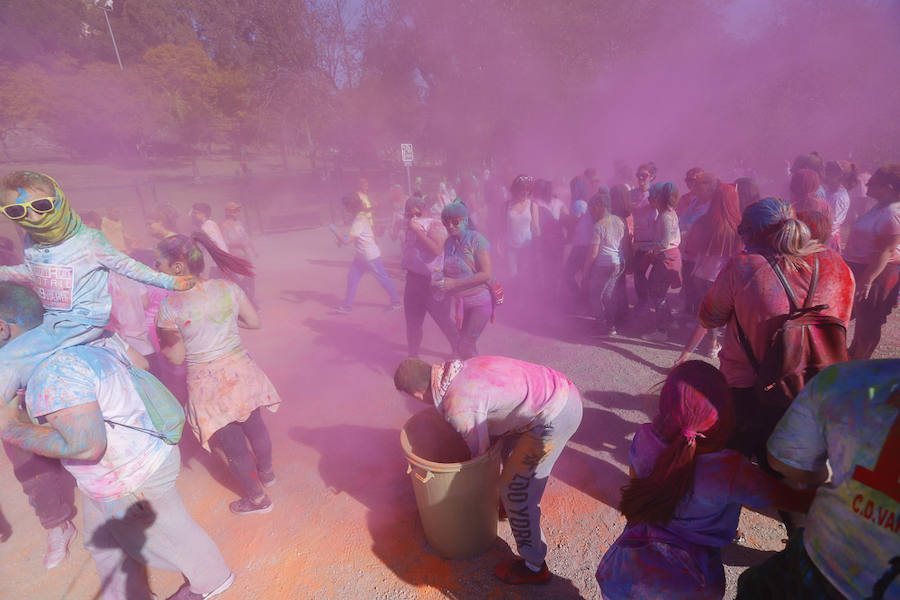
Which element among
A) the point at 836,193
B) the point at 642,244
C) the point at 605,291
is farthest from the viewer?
the point at 642,244

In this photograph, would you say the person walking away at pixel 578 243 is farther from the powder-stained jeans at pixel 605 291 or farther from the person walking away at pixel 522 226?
the powder-stained jeans at pixel 605 291

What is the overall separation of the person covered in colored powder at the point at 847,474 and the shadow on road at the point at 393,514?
5.50 feet

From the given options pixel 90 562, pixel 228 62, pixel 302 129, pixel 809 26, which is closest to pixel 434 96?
pixel 302 129

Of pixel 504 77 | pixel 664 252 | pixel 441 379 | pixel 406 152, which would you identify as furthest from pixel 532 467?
pixel 504 77

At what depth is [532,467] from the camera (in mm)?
2221

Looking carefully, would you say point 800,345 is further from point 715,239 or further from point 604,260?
point 604,260

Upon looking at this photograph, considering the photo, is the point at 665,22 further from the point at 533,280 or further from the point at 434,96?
the point at 533,280

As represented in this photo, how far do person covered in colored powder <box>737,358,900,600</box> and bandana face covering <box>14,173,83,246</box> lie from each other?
120 inches

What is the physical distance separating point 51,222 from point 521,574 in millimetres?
3119

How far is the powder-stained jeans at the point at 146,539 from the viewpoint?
7.04 feet

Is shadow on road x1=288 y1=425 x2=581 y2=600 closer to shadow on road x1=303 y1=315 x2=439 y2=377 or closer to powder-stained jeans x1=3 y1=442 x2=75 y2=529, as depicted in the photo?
shadow on road x1=303 y1=315 x2=439 y2=377

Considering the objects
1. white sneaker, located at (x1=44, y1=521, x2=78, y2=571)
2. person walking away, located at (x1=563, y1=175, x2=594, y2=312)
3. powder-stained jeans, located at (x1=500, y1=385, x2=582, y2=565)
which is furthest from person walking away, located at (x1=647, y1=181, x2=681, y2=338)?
white sneaker, located at (x1=44, y1=521, x2=78, y2=571)

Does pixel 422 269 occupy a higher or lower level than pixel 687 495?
higher

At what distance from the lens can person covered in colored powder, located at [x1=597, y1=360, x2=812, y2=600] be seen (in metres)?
1.44
